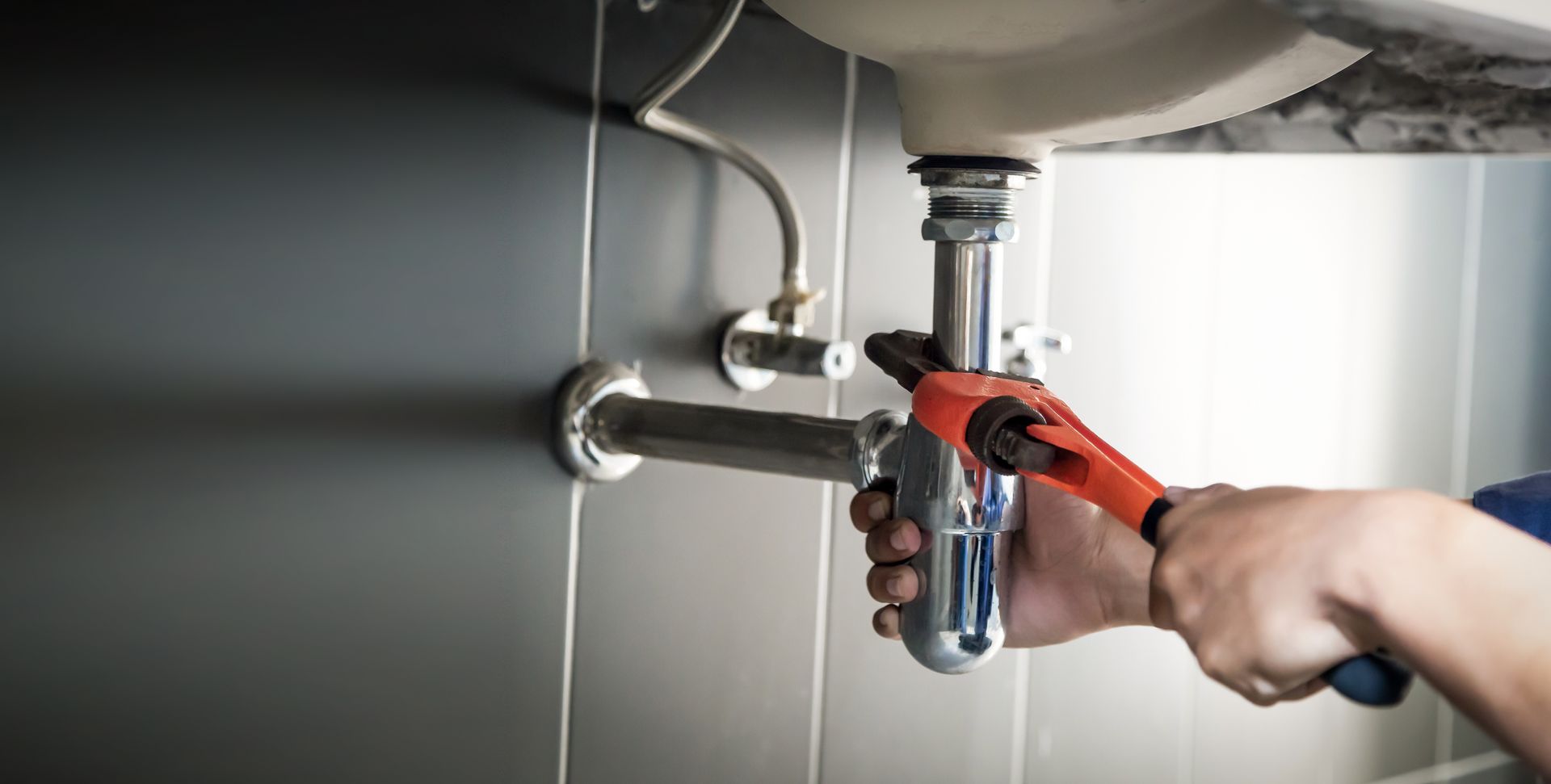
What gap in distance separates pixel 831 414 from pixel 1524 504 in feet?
1.71

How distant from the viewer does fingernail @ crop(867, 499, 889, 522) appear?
2.05 feet

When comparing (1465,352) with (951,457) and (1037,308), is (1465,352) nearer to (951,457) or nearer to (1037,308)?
(1037,308)

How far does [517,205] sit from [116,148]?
228mm

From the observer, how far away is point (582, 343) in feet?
2.68

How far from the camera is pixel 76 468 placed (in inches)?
24.5

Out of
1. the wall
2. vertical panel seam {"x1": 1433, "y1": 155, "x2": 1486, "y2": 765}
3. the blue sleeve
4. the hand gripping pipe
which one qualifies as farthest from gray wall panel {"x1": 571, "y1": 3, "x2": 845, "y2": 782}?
vertical panel seam {"x1": 1433, "y1": 155, "x2": 1486, "y2": 765}

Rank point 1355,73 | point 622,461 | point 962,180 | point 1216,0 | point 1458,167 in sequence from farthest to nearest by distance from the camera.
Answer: point 1458,167, point 622,461, point 1355,73, point 962,180, point 1216,0

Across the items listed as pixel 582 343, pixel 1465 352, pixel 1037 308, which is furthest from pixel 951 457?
pixel 1465 352

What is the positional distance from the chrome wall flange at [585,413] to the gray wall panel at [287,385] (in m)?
0.01

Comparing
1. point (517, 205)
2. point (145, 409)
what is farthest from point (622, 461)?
point (145, 409)

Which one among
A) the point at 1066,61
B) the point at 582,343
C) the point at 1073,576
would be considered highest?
the point at 1066,61

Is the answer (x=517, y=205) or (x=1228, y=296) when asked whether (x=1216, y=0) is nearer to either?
(x=517, y=205)

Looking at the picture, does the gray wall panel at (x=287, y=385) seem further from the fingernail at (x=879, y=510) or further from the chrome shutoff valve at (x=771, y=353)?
the fingernail at (x=879, y=510)

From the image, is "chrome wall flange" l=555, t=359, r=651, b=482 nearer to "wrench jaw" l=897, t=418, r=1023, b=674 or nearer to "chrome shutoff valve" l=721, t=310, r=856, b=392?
"chrome shutoff valve" l=721, t=310, r=856, b=392
